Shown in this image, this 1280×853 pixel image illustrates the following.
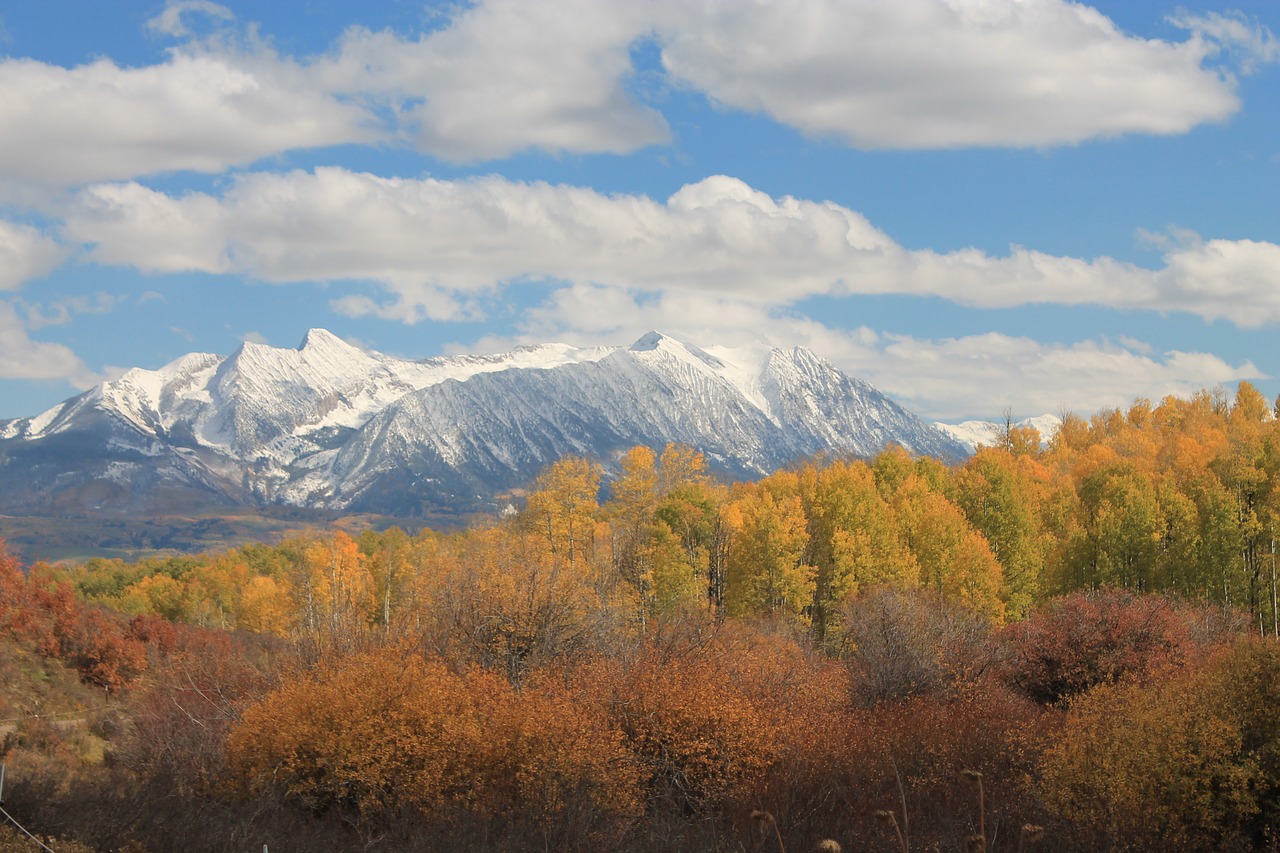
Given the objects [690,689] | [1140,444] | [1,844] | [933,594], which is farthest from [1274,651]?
[1140,444]

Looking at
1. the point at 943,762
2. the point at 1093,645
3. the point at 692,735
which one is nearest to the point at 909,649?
the point at 1093,645

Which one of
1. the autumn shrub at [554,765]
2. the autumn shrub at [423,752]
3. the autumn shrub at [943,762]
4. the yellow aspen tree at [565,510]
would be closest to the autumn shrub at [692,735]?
the autumn shrub at [554,765]

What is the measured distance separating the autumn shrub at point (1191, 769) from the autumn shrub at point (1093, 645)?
1651 centimetres

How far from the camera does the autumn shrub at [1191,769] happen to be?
99.8 ft

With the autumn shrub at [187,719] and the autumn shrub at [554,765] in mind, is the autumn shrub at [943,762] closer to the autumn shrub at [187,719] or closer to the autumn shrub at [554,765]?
the autumn shrub at [554,765]

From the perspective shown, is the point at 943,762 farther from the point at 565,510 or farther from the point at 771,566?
the point at 565,510

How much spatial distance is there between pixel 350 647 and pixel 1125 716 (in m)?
30.0

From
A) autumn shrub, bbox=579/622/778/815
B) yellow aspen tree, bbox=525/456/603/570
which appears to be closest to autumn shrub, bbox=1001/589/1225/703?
autumn shrub, bbox=579/622/778/815

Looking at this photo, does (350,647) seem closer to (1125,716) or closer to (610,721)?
(610,721)

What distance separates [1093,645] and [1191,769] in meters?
22.1

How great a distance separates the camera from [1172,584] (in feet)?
244

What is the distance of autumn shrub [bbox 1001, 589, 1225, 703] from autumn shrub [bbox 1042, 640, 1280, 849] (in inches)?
650

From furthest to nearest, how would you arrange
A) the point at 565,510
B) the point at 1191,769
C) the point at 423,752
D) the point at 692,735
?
1. the point at 565,510
2. the point at 692,735
3. the point at 423,752
4. the point at 1191,769

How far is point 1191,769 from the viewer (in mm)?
31109
